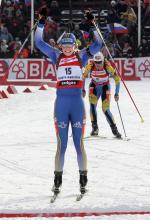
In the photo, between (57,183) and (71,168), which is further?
(71,168)

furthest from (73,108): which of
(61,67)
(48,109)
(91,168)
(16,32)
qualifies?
(16,32)

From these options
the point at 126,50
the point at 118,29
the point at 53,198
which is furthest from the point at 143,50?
the point at 53,198

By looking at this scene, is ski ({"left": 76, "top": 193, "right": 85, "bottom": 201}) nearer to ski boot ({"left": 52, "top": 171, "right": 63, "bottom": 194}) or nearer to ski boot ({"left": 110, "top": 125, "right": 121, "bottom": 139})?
ski boot ({"left": 52, "top": 171, "right": 63, "bottom": 194})

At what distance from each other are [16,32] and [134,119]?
49.2ft

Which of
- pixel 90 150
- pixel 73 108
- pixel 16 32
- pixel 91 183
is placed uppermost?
pixel 73 108

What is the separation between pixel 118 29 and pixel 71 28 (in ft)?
7.54

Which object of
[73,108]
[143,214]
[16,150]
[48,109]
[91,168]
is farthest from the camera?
[48,109]

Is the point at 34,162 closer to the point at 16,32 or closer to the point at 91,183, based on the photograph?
the point at 91,183

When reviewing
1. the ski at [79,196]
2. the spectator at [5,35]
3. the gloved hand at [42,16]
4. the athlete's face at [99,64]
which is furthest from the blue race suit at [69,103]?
the spectator at [5,35]

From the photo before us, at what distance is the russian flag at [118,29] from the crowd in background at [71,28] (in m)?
0.15

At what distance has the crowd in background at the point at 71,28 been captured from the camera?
28234mm

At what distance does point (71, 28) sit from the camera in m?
29.4

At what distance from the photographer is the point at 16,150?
11562 mm

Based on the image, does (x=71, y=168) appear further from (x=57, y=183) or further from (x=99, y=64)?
(x=99, y=64)
